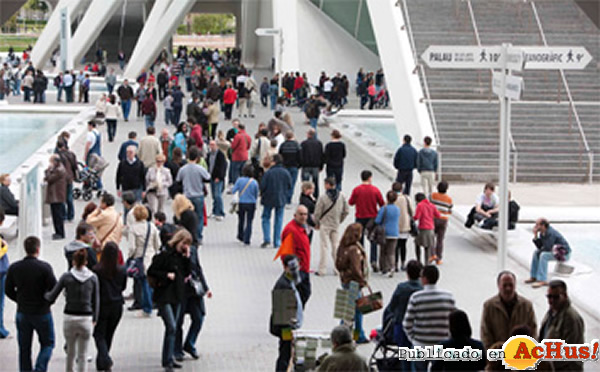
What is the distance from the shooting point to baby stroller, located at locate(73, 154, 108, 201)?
19.3m

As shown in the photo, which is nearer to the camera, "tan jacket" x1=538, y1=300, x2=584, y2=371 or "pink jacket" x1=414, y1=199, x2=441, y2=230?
"tan jacket" x1=538, y1=300, x2=584, y2=371

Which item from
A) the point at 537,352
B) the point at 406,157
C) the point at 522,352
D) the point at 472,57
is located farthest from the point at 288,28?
the point at 522,352

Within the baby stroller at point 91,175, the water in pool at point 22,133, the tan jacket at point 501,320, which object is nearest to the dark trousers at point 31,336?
the tan jacket at point 501,320

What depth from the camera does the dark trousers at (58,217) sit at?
16.3 m

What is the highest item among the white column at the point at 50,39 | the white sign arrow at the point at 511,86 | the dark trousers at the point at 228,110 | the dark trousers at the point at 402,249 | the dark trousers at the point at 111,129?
the white column at the point at 50,39

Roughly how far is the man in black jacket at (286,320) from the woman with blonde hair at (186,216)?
3.13 m

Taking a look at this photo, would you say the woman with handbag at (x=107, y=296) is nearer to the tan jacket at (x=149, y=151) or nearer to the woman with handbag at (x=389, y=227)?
the woman with handbag at (x=389, y=227)

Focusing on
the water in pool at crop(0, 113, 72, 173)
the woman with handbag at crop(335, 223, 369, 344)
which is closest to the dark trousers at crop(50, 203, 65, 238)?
the woman with handbag at crop(335, 223, 369, 344)

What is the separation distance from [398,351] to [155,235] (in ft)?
12.5

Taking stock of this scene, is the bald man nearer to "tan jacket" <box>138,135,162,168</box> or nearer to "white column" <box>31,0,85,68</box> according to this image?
"tan jacket" <box>138,135,162,168</box>

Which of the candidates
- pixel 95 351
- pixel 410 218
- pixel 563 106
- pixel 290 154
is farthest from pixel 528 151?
pixel 95 351

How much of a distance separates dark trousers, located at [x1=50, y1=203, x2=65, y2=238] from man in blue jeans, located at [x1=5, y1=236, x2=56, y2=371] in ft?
20.9

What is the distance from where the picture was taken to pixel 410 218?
1455 centimetres

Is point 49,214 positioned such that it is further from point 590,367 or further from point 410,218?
point 590,367
